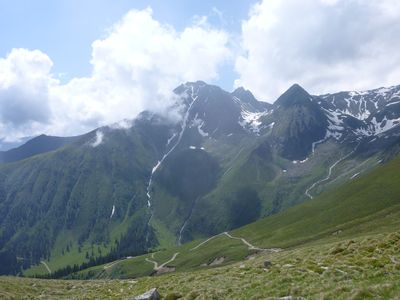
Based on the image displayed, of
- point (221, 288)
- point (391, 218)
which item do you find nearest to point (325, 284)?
point (221, 288)

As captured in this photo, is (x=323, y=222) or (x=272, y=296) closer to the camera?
(x=272, y=296)

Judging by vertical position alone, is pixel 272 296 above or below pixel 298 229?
above

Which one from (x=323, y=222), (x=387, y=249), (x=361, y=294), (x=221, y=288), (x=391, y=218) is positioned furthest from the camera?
(x=323, y=222)

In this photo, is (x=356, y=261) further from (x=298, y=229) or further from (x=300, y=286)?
(x=298, y=229)

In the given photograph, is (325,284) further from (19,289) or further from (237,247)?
(237,247)

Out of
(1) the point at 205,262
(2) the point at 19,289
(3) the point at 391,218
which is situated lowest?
(1) the point at 205,262

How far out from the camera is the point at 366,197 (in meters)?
195

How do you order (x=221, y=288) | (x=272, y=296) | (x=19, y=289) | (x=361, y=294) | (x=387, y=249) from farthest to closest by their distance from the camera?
(x=19, y=289) → (x=387, y=249) → (x=221, y=288) → (x=272, y=296) → (x=361, y=294)

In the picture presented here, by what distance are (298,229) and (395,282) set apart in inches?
7068

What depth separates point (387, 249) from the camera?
1471 inches

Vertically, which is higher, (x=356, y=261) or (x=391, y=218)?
(x=356, y=261)

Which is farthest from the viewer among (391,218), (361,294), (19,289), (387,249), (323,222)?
(323,222)

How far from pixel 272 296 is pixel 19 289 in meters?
53.2

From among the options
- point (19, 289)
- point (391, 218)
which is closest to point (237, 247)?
point (391, 218)
